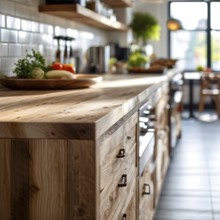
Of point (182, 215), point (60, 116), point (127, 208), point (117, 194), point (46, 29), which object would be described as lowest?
point (182, 215)

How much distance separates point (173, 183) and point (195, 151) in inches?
60.6

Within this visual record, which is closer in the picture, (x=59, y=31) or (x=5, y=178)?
Result: (x=5, y=178)

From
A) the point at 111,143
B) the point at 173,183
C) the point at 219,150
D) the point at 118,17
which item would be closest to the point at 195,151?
the point at 219,150

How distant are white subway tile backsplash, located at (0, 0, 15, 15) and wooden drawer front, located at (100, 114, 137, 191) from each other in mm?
1070

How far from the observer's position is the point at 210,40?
1086 centimetres

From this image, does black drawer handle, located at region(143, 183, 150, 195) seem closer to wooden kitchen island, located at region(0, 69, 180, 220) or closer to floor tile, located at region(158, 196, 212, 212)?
floor tile, located at region(158, 196, 212, 212)

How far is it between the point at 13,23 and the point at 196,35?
810 cm

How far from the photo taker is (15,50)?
3354mm

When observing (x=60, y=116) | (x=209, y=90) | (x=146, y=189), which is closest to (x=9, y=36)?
(x=146, y=189)

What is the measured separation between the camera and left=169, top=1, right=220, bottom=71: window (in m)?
10.8

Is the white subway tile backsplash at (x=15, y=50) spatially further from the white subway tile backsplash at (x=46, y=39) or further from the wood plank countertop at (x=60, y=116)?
the wood plank countertop at (x=60, y=116)

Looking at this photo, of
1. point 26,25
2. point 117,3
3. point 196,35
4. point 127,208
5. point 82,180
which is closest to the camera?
point 82,180

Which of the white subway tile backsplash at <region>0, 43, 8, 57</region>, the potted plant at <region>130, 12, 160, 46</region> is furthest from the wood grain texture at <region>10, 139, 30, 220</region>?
the potted plant at <region>130, 12, 160, 46</region>

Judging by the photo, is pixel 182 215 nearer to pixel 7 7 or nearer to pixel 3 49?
pixel 3 49
